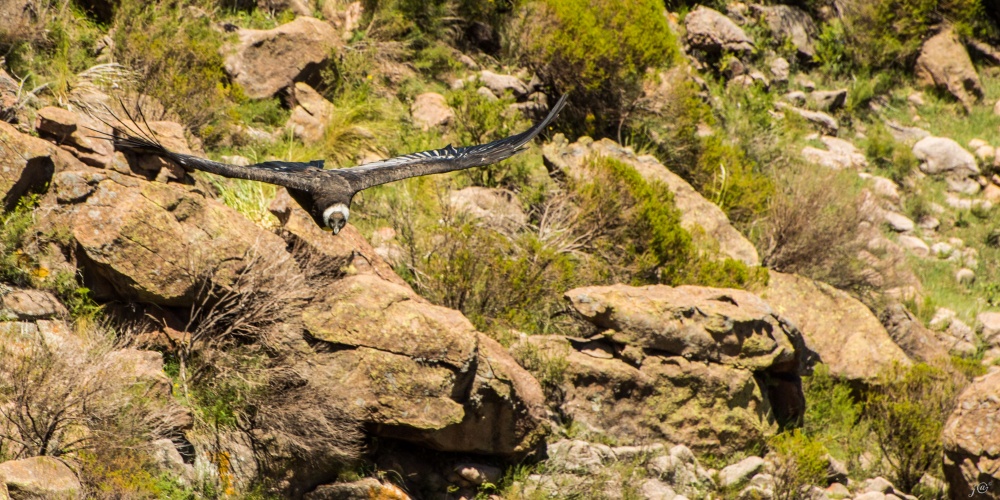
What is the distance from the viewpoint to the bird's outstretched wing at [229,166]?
20.4 ft

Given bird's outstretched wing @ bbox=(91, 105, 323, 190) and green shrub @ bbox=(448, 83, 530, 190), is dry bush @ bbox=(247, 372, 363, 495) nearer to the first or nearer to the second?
bird's outstretched wing @ bbox=(91, 105, 323, 190)

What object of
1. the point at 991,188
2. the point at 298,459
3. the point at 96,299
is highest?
the point at 96,299

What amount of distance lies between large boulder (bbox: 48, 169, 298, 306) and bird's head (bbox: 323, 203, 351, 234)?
399mm

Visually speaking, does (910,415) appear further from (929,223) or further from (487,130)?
(929,223)

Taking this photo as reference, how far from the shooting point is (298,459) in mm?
6855

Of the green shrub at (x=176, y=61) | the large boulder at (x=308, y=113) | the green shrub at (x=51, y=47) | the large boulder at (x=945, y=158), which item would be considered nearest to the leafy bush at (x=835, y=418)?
the large boulder at (x=308, y=113)

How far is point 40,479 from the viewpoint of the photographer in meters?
5.54

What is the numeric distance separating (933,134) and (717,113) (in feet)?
13.5

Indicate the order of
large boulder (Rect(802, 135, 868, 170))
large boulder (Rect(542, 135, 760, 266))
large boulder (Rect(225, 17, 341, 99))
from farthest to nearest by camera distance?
large boulder (Rect(802, 135, 868, 170)), large boulder (Rect(225, 17, 341, 99)), large boulder (Rect(542, 135, 760, 266))

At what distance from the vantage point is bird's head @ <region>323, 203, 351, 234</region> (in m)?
7.34

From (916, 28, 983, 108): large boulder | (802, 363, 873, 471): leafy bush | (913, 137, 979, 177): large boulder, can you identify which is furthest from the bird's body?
(916, 28, 983, 108): large boulder

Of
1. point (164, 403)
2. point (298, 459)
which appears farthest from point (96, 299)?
point (298, 459)

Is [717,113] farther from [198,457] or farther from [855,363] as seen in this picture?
[198,457]

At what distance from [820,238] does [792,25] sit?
6.70m
